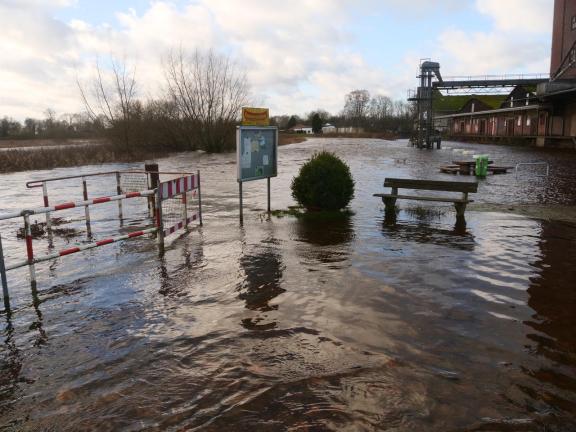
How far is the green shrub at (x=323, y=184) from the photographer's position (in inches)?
435

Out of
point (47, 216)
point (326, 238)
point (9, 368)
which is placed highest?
point (47, 216)

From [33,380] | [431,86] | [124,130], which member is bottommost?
[33,380]

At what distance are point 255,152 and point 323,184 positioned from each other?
5.77 feet

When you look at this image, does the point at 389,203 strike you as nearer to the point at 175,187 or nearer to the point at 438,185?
the point at 438,185

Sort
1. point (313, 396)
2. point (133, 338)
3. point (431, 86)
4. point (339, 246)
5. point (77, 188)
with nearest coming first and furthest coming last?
1. point (313, 396)
2. point (133, 338)
3. point (339, 246)
4. point (77, 188)
5. point (431, 86)

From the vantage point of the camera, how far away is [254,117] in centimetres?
1049

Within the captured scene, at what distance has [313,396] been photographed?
3.58m

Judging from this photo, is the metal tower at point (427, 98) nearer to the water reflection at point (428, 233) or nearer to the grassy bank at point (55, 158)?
the grassy bank at point (55, 158)

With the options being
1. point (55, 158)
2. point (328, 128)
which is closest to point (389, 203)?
point (55, 158)

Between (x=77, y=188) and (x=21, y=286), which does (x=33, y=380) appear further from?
(x=77, y=188)

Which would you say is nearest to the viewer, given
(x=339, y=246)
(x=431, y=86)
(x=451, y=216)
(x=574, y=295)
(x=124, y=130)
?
(x=574, y=295)

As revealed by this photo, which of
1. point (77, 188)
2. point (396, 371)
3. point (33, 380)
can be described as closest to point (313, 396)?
point (396, 371)

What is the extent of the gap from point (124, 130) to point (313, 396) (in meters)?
44.0

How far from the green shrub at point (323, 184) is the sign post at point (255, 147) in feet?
2.70
